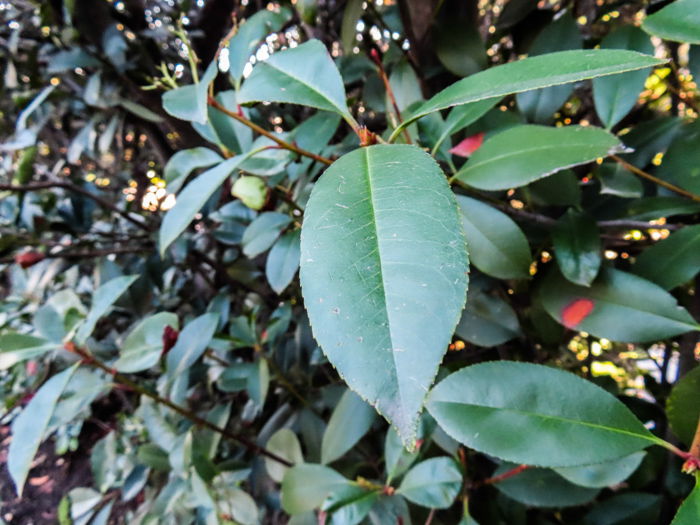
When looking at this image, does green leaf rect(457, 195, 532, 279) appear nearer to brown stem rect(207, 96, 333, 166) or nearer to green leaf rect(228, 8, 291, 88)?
brown stem rect(207, 96, 333, 166)

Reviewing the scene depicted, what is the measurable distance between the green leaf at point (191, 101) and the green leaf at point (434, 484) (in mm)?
467

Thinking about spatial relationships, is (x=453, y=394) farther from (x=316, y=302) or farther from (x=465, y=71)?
(x=465, y=71)

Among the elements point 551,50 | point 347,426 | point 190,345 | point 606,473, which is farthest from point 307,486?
point 551,50

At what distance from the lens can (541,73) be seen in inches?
11.0

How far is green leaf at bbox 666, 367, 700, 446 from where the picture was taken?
0.40 metres

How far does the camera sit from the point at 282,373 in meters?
0.86

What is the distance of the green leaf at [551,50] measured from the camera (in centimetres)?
57

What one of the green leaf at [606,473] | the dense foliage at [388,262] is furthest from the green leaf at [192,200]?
the green leaf at [606,473]

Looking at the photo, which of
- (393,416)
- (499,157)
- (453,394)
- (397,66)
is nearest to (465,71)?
(397,66)

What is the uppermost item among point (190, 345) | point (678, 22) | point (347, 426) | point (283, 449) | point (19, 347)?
point (678, 22)

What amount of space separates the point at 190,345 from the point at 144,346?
0.21 feet

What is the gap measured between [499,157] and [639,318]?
23cm

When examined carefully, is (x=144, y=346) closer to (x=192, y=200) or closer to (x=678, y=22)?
(x=192, y=200)

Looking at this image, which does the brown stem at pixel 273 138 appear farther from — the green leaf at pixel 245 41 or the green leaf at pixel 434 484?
the green leaf at pixel 434 484
